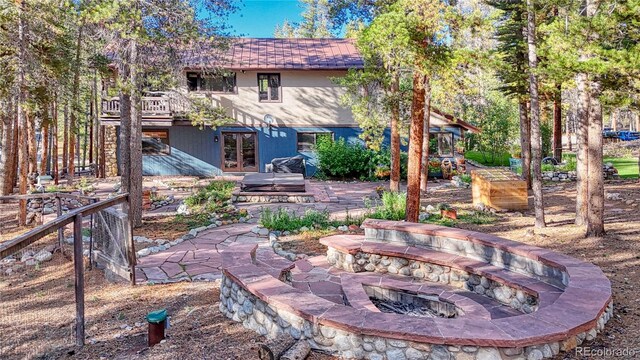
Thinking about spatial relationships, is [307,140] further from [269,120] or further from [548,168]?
[548,168]

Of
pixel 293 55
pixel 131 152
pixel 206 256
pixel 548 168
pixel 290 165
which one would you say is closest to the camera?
pixel 206 256

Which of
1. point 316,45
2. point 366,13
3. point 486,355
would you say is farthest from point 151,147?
point 486,355

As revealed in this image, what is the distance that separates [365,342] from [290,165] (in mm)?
14940

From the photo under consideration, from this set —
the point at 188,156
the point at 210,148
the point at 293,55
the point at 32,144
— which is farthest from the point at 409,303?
the point at 293,55

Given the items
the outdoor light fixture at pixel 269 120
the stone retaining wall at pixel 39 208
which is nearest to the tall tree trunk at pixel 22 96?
the stone retaining wall at pixel 39 208

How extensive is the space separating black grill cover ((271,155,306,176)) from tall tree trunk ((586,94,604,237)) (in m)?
12.3

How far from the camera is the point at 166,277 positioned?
6246 mm

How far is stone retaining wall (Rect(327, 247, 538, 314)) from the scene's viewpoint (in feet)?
16.7

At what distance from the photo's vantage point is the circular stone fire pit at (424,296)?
11.3 feet

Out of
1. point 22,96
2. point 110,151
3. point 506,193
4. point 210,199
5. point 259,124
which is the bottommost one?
point 210,199

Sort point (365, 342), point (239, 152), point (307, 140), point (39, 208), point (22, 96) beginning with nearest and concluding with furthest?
point (365, 342), point (22, 96), point (39, 208), point (239, 152), point (307, 140)

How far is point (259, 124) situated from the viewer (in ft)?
64.7

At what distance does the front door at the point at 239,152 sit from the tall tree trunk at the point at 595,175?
1461 cm

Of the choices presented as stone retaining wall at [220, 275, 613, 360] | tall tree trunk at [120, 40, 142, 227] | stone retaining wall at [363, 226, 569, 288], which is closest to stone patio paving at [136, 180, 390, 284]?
stone retaining wall at [220, 275, 613, 360]
